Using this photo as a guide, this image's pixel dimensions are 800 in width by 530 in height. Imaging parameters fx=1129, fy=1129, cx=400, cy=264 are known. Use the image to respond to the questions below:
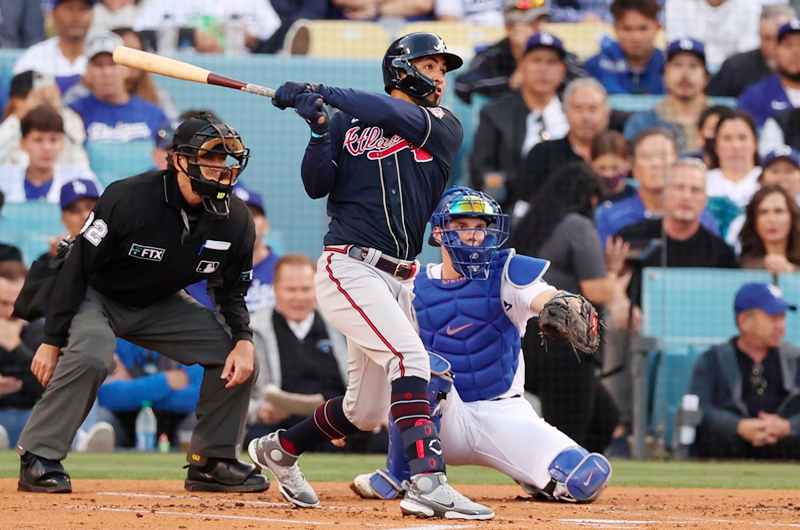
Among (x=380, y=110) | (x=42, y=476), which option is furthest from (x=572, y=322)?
(x=42, y=476)

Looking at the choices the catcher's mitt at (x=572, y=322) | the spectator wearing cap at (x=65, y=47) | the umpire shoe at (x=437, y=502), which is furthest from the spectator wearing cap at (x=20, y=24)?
the umpire shoe at (x=437, y=502)

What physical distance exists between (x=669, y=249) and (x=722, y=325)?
73 centimetres

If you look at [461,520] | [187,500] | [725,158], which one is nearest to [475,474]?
[187,500]

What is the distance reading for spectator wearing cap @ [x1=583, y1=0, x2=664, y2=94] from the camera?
10461mm

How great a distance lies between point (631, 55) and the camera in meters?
10.6

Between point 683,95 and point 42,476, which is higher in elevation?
point 683,95

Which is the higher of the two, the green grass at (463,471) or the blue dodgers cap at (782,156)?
the blue dodgers cap at (782,156)

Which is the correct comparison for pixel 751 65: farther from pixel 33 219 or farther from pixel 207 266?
pixel 207 266

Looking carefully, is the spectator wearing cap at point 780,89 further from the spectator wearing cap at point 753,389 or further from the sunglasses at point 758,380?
the sunglasses at point 758,380

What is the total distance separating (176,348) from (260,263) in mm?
3439

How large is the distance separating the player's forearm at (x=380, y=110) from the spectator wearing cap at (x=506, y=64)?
558 cm

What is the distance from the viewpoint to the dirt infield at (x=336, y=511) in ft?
12.4

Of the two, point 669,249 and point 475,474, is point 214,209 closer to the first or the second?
point 475,474

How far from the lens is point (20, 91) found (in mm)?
9594
